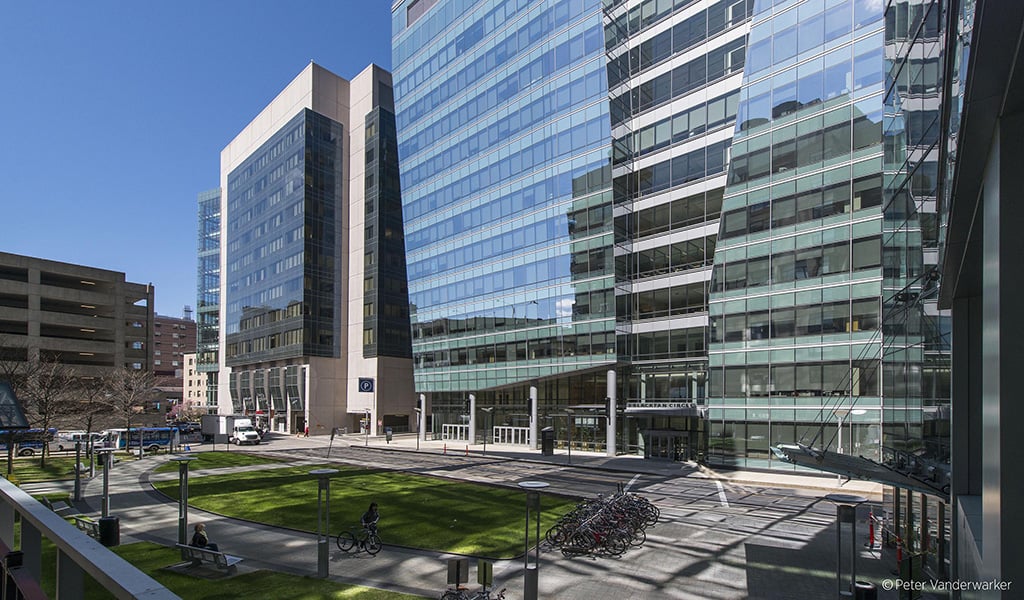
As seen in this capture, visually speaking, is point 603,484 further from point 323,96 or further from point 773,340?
point 323,96

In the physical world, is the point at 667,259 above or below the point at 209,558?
above

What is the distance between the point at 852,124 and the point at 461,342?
132 ft

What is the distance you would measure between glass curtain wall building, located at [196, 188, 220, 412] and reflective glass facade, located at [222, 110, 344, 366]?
20.2 meters

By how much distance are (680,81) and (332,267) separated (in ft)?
181

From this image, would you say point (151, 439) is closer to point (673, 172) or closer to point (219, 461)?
point (219, 461)

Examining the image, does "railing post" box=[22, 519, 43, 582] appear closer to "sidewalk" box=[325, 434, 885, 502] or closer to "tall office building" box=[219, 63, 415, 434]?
"sidewalk" box=[325, 434, 885, 502]

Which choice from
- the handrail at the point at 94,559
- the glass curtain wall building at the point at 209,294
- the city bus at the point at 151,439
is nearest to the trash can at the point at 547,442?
the city bus at the point at 151,439

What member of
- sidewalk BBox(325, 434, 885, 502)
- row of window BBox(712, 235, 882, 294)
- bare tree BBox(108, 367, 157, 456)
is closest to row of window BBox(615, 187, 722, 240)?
row of window BBox(712, 235, 882, 294)

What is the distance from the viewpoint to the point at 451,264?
64.3m

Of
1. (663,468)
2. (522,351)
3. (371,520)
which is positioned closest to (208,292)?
(522,351)

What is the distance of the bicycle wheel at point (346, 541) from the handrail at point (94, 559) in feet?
55.2

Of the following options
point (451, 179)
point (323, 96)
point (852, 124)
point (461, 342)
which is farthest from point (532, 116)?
point (323, 96)

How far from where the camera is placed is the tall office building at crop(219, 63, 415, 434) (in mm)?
80250

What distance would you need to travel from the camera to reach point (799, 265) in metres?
39.1
